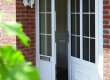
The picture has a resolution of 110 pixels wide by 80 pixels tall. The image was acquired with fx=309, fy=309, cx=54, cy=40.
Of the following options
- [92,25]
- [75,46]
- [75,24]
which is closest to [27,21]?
[75,24]

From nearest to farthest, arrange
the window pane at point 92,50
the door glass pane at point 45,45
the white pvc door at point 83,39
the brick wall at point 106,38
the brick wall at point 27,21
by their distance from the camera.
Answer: the brick wall at point 106,38
the white pvc door at point 83,39
the window pane at point 92,50
the brick wall at point 27,21
the door glass pane at point 45,45

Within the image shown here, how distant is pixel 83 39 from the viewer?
550cm

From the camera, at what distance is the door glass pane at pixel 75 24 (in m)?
5.73

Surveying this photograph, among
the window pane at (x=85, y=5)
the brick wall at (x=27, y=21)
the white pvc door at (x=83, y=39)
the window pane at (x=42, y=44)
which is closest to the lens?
the white pvc door at (x=83, y=39)

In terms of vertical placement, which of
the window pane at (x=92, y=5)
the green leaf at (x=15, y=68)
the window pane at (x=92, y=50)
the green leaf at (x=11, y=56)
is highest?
the window pane at (x=92, y=5)

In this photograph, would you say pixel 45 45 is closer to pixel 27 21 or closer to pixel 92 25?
pixel 27 21

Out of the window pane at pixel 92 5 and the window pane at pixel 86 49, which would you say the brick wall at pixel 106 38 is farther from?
the window pane at pixel 86 49

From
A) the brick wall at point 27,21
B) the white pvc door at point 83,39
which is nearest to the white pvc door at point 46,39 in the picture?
the brick wall at point 27,21

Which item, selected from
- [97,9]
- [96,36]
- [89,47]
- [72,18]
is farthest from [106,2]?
[72,18]

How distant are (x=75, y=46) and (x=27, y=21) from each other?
106 cm

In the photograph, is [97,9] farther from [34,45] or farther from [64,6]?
[64,6]

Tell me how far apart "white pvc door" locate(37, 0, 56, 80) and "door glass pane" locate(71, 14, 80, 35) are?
371mm

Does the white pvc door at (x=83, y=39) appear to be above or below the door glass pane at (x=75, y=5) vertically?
below

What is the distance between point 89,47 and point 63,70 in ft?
9.60
